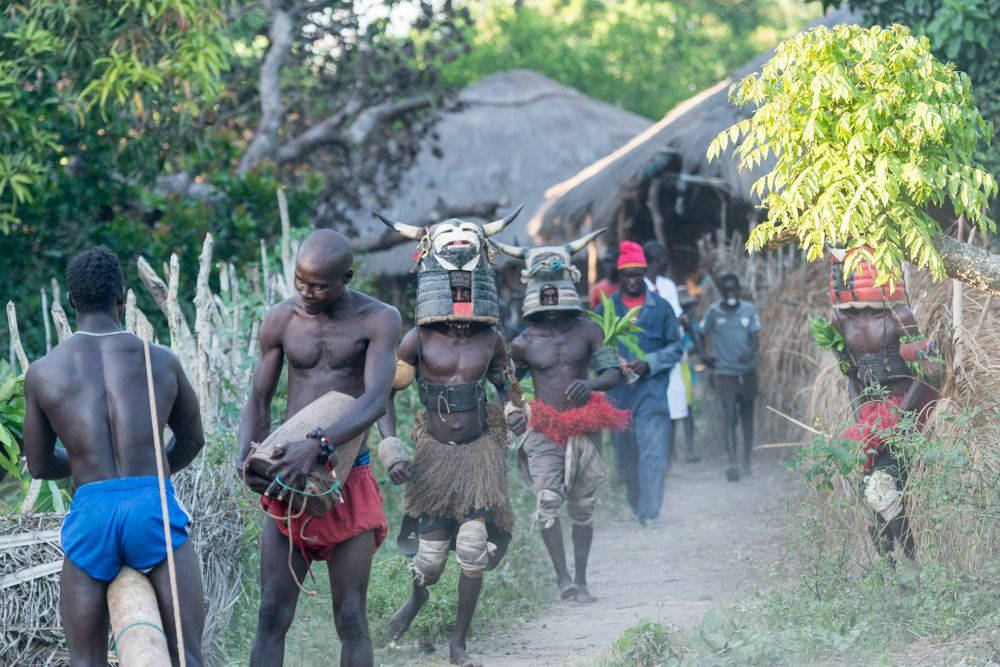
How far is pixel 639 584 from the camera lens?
796cm

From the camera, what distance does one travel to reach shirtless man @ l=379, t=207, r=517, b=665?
6.32 m

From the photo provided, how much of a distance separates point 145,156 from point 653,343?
179 inches

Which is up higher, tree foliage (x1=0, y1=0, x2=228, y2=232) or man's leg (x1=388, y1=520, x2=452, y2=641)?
tree foliage (x1=0, y1=0, x2=228, y2=232)

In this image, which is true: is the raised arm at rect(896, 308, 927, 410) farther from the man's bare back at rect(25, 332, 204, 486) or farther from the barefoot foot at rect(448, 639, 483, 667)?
the man's bare back at rect(25, 332, 204, 486)

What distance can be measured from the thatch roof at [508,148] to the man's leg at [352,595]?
1450 cm

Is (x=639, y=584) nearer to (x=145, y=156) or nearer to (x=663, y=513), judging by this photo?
(x=663, y=513)

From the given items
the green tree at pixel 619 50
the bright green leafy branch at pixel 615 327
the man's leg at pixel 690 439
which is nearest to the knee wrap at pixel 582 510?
the bright green leafy branch at pixel 615 327

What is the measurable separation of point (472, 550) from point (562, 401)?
1779mm

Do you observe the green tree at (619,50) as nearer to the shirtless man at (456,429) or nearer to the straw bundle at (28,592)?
the shirtless man at (456,429)

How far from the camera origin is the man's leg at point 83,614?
4.29 meters

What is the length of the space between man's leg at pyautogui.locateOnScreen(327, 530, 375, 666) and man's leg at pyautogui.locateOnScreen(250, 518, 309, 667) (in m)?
0.17

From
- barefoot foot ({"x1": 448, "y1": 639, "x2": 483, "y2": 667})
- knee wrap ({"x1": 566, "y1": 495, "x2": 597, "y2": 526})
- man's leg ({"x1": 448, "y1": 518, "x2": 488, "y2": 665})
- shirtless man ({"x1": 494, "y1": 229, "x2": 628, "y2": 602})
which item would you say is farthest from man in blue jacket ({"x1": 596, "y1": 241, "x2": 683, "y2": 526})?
barefoot foot ({"x1": 448, "y1": 639, "x2": 483, "y2": 667})

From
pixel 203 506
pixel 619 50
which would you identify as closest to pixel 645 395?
pixel 203 506

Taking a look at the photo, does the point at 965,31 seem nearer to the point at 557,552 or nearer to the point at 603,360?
the point at 603,360
